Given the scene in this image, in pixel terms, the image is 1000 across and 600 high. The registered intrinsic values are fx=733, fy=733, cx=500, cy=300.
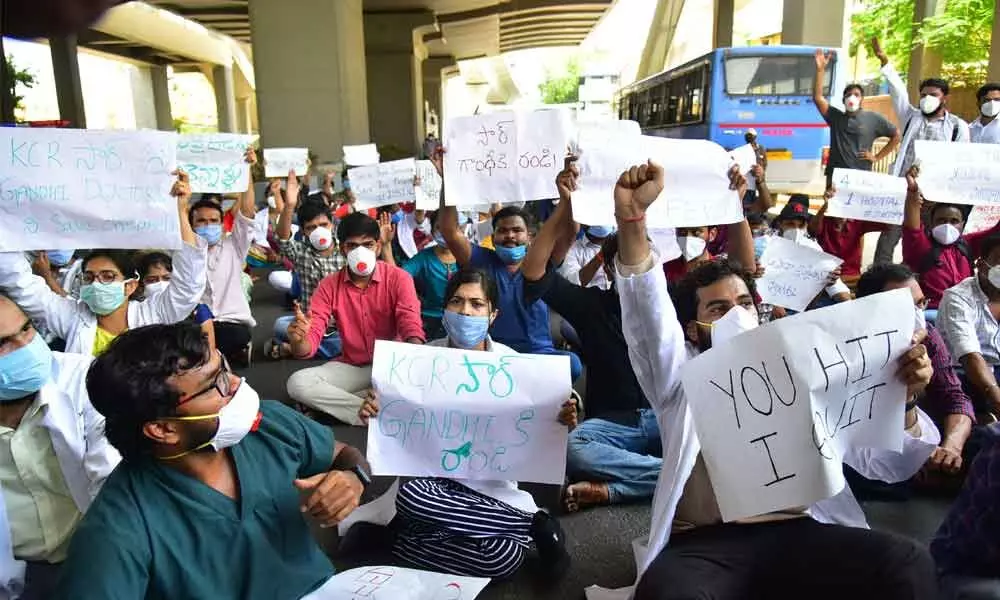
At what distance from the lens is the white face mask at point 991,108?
6562 mm

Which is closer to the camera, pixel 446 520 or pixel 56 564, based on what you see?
pixel 56 564

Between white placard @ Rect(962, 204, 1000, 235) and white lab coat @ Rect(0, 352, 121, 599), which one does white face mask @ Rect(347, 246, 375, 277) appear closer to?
white lab coat @ Rect(0, 352, 121, 599)

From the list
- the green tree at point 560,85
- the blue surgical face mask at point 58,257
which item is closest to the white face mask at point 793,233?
the blue surgical face mask at point 58,257

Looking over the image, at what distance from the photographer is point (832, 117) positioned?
765cm

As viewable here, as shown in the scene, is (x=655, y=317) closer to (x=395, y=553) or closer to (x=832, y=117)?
(x=395, y=553)

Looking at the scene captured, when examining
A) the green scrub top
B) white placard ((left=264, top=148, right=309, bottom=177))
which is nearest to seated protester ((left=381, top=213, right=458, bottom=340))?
white placard ((left=264, top=148, right=309, bottom=177))

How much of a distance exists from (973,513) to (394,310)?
3.04 metres

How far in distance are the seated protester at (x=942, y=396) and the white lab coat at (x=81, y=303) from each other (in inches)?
120

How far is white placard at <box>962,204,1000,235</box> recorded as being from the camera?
5.14 m

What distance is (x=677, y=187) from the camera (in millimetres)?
3211

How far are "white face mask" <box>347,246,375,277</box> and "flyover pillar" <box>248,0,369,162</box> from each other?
31.1 ft

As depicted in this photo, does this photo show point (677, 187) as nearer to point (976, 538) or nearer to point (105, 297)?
point (976, 538)

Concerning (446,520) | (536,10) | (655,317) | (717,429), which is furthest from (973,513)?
(536,10)

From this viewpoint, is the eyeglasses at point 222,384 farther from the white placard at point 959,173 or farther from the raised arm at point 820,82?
the raised arm at point 820,82
